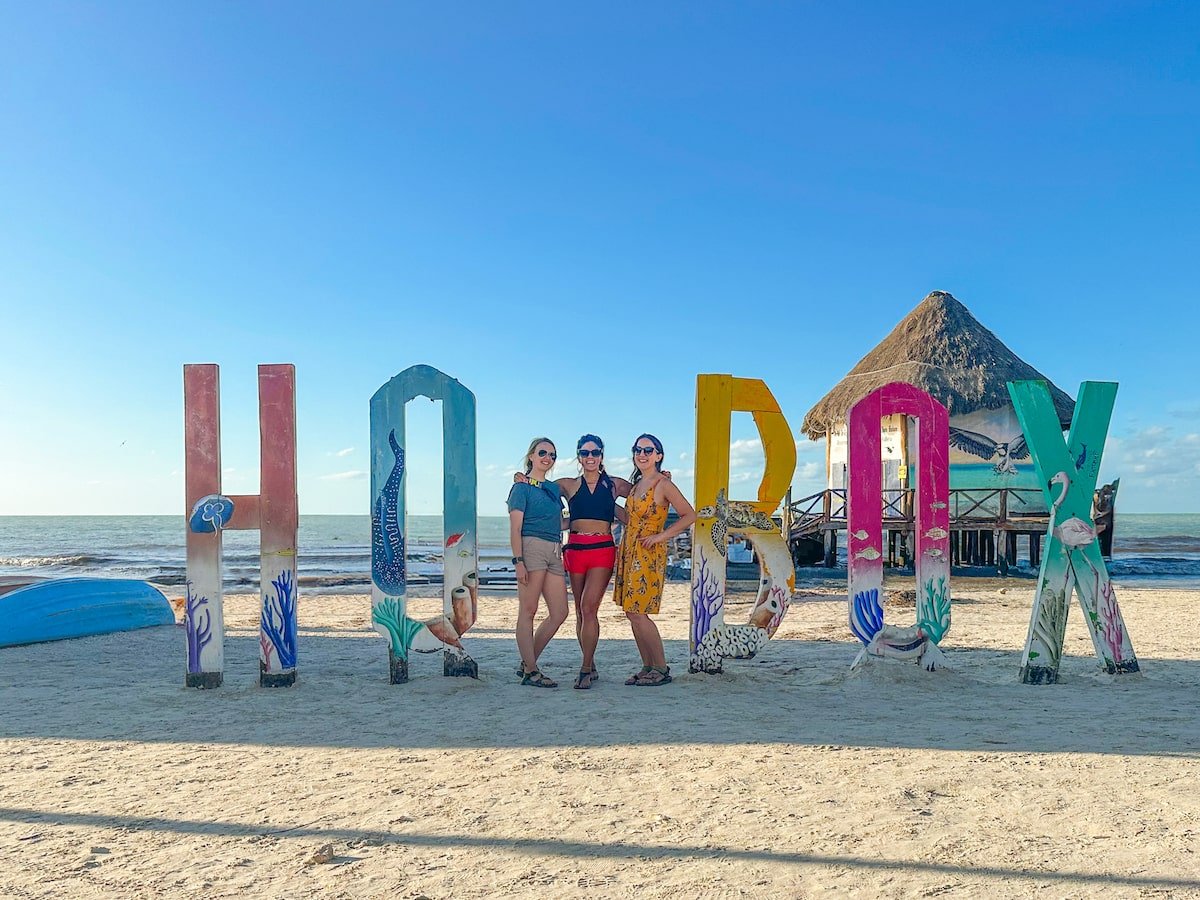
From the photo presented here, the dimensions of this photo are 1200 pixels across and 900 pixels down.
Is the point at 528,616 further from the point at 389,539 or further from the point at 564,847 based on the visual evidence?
the point at 564,847

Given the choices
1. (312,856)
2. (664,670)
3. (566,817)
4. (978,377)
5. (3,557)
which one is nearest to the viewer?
(312,856)

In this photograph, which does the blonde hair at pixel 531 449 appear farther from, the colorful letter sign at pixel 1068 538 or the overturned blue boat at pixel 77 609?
the overturned blue boat at pixel 77 609

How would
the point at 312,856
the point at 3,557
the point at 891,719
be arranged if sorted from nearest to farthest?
1. the point at 312,856
2. the point at 891,719
3. the point at 3,557

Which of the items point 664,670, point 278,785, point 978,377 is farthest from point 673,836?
point 978,377

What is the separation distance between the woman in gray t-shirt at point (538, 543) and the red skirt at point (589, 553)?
138mm

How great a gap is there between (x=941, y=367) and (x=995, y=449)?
2546 millimetres

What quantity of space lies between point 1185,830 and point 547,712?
3309 millimetres

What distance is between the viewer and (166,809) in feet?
11.9

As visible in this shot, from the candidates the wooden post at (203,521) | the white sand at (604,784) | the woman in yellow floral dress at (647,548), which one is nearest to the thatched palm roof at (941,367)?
the white sand at (604,784)

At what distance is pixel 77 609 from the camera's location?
342 inches

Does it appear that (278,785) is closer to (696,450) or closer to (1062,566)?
(696,450)

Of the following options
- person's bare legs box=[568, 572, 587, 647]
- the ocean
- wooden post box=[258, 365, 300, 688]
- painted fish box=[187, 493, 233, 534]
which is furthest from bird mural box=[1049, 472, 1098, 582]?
the ocean

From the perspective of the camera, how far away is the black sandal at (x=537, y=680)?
19.8ft

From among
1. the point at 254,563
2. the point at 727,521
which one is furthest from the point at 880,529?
the point at 254,563
